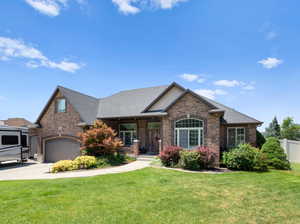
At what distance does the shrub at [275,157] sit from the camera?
39.1 feet

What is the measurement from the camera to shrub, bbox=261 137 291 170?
39.1ft

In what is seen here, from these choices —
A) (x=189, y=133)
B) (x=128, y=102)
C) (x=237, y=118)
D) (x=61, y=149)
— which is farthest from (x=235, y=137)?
(x=61, y=149)

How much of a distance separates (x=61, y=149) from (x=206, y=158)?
14.4 meters

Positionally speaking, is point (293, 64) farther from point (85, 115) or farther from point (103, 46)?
point (85, 115)

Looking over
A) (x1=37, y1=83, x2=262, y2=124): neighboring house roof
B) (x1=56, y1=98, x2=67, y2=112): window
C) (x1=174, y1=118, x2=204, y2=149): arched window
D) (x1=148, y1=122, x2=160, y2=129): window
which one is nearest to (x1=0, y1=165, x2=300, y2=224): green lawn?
(x1=174, y1=118, x2=204, y2=149): arched window

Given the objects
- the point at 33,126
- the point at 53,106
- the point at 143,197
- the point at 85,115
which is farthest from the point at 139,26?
the point at 33,126

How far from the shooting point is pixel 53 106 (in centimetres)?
1788

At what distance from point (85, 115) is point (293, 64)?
65.1ft

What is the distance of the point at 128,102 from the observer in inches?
770

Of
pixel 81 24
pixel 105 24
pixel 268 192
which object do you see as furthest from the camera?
pixel 105 24

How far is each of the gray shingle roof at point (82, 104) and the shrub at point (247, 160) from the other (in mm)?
12707

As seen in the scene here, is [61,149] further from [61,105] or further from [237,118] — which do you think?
[237,118]

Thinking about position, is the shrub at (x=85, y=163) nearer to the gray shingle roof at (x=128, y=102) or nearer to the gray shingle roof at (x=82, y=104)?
the gray shingle roof at (x=82, y=104)

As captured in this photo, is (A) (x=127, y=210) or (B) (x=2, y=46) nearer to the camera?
(A) (x=127, y=210)
